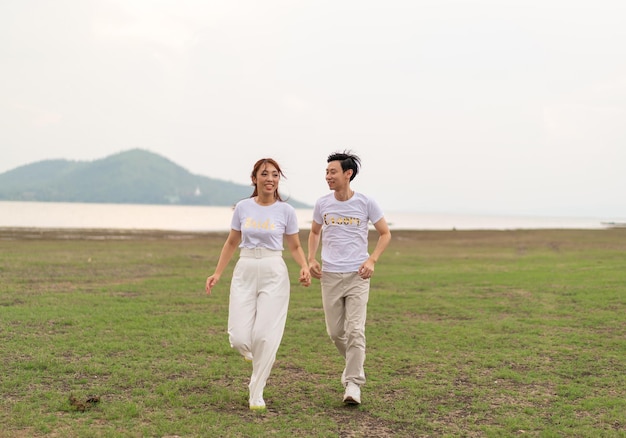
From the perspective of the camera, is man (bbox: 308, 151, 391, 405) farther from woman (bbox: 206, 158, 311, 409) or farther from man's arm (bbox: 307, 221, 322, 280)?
woman (bbox: 206, 158, 311, 409)

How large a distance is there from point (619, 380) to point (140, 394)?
6.00 metres

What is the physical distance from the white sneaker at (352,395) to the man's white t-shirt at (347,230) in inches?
50.1

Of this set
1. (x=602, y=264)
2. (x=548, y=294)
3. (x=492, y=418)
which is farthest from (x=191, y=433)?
(x=602, y=264)

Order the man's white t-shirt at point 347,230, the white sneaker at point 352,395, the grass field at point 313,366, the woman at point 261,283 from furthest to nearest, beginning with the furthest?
the man's white t-shirt at point 347,230
the white sneaker at point 352,395
the woman at point 261,283
the grass field at point 313,366

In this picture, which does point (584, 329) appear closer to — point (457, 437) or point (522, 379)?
point (522, 379)

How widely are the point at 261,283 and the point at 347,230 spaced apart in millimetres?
1143

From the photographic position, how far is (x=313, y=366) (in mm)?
7891

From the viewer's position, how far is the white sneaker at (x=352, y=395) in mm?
6103

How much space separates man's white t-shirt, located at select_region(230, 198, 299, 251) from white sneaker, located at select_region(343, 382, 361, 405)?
1.70 meters

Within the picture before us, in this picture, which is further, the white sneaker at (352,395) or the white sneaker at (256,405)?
the white sneaker at (352,395)

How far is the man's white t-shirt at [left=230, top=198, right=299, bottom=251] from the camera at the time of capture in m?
5.98

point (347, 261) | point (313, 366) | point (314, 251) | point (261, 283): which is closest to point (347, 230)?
point (347, 261)

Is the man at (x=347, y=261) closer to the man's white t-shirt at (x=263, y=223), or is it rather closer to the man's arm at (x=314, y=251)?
Result: the man's arm at (x=314, y=251)

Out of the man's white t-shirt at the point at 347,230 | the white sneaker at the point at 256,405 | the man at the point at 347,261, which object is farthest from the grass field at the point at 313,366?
the man's white t-shirt at the point at 347,230
